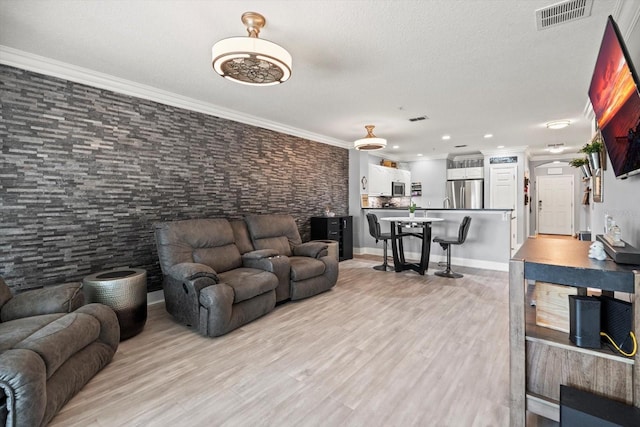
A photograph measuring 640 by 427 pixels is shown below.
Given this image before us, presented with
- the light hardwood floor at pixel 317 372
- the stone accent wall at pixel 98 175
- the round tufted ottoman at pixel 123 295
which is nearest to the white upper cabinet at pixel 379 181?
the stone accent wall at pixel 98 175

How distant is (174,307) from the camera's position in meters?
2.98

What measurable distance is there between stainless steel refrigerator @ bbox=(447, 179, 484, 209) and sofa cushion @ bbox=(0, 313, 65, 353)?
8.64 metres

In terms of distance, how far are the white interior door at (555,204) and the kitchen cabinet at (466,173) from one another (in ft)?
9.68

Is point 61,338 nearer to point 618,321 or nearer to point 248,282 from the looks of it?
point 248,282

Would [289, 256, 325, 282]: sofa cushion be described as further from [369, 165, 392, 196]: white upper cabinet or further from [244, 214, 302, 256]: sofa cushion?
[369, 165, 392, 196]: white upper cabinet

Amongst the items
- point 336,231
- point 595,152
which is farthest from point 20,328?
point 595,152

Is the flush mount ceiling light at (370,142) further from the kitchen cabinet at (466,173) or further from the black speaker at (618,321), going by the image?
the kitchen cabinet at (466,173)

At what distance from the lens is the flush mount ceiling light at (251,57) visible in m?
2.07

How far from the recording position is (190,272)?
273 centimetres

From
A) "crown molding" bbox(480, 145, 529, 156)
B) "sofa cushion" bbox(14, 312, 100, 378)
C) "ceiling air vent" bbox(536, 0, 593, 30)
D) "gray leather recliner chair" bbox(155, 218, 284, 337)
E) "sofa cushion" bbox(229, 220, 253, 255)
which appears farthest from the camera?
"crown molding" bbox(480, 145, 529, 156)

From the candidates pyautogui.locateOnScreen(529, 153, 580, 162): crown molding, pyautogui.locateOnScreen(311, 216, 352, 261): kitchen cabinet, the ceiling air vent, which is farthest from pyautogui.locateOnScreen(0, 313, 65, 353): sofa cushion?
pyautogui.locateOnScreen(529, 153, 580, 162): crown molding

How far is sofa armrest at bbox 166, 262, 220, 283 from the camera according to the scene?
107 inches

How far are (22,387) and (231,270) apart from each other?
2.07 metres

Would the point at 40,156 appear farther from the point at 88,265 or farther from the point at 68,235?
the point at 88,265
